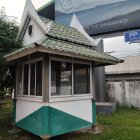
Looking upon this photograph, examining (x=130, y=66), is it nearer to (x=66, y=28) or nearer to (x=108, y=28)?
(x=108, y=28)

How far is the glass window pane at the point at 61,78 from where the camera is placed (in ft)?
21.6

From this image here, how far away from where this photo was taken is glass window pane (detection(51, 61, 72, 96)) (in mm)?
6582

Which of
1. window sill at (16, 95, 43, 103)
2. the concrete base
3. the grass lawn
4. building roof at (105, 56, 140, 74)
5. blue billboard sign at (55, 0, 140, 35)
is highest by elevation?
blue billboard sign at (55, 0, 140, 35)

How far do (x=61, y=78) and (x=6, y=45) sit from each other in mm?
2752

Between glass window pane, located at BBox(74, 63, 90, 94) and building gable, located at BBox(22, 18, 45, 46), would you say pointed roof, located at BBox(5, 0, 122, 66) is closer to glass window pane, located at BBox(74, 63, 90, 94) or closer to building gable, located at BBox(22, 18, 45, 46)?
building gable, located at BBox(22, 18, 45, 46)

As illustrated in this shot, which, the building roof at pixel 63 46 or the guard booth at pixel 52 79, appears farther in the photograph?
the guard booth at pixel 52 79

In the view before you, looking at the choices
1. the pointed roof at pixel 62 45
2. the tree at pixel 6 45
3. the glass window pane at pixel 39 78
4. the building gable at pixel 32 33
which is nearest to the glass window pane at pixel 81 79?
the pointed roof at pixel 62 45

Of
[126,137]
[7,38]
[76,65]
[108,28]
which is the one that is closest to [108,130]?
[126,137]

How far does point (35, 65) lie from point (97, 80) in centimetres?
580

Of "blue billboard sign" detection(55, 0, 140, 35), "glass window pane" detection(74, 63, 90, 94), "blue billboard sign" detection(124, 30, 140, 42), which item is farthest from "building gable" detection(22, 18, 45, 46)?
"blue billboard sign" detection(55, 0, 140, 35)

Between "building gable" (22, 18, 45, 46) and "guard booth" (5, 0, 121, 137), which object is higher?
"building gable" (22, 18, 45, 46)

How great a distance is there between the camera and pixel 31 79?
7164 mm

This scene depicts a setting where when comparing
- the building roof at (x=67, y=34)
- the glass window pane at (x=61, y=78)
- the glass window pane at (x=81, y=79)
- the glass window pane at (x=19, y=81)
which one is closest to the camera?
the glass window pane at (x=61, y=78)

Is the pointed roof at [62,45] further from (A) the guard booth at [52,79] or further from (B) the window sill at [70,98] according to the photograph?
(B) the window sill at [70,98]
